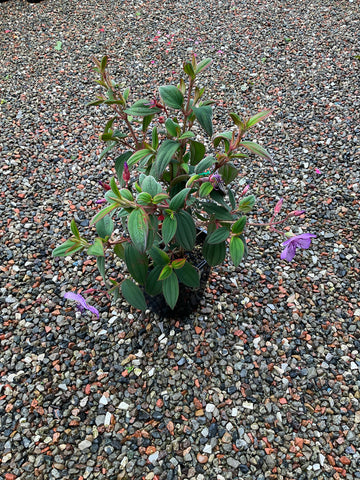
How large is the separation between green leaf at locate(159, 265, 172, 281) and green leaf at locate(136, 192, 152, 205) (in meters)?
0.27

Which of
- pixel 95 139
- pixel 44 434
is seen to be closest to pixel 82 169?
pixel 95 139

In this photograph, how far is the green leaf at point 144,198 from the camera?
3.67 feet

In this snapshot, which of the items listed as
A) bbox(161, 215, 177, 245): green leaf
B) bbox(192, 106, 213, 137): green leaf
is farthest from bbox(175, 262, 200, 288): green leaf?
bbox(192, 106, 213, 137): green leaf

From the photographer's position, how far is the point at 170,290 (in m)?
1.33

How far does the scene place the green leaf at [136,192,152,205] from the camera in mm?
1119

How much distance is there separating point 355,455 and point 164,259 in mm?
995

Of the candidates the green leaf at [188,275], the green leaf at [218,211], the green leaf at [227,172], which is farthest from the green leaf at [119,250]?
the green leaf at [227,172]

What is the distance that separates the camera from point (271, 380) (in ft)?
5.31

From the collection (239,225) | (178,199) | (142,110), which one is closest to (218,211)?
(239,225)

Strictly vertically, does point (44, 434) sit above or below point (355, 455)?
above

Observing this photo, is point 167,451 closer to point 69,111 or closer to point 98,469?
point 98,469

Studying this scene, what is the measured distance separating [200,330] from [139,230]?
32.3 inches

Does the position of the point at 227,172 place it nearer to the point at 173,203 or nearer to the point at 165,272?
the point at 173,203

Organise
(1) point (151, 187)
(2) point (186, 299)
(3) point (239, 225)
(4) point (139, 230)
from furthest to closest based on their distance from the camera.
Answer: (2) point (186, 299) → (3) point (239, 225) → (1) point (151, 187) → (4) point (139, 230)
